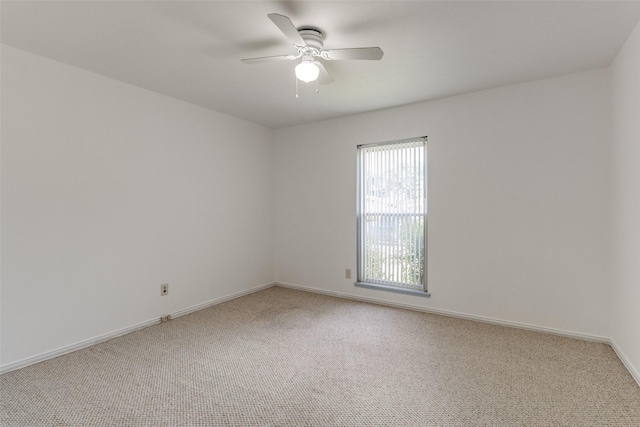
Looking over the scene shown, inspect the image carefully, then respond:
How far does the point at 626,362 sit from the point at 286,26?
3294 millimetres

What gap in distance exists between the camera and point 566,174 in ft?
9.55

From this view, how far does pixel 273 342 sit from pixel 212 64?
2460 millimetres

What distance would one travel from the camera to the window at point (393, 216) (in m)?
3.73

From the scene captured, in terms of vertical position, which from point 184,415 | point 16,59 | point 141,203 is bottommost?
point 184,415

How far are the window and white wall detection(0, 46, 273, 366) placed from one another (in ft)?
5.63

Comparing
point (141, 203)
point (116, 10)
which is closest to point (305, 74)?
point (116, 10)

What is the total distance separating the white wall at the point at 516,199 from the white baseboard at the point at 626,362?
0.58 ft

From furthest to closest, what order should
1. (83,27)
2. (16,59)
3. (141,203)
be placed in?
(141,203) → (16,59) → (83,27)

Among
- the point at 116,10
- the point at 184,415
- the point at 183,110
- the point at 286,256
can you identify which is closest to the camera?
the point at 184,415

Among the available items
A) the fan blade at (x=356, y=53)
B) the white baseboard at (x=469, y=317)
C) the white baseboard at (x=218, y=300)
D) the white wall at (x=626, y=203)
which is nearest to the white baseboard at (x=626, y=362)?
the white wall at (x=626, y=203)

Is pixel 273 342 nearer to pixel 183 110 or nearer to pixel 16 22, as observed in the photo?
pixel 183 110

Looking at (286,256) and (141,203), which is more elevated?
(141,203)

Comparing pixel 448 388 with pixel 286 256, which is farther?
pixel 286 256

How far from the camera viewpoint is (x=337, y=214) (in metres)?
4.32
